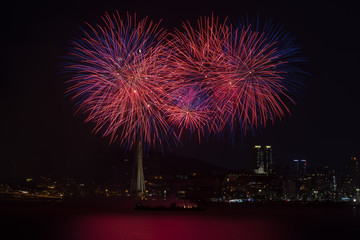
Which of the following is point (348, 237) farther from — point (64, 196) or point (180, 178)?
point (64, 196)

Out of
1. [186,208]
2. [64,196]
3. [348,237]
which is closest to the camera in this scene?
[348,237]

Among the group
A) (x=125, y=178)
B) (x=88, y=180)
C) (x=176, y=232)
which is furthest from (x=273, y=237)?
(x=88, y=180)

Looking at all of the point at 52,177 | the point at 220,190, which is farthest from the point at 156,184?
the point at 52,177

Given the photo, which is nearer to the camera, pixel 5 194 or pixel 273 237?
pixel 273 237

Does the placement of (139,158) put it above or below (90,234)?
above

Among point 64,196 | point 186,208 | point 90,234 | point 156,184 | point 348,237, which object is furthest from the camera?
point 64,196

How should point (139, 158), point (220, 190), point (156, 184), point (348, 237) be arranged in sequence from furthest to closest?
point (220, 190)
point (156, 184)
point (139, 158)
point (348, 237)

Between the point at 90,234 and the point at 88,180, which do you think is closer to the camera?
the point at 90,234

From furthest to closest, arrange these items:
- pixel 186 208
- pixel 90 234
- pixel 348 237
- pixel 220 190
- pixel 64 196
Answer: pixel 220 190 < pixel 64 196 < pixel 186 208 < pixel 348 237 < pixel 90 234

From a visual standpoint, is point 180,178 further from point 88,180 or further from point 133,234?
point 133,234
